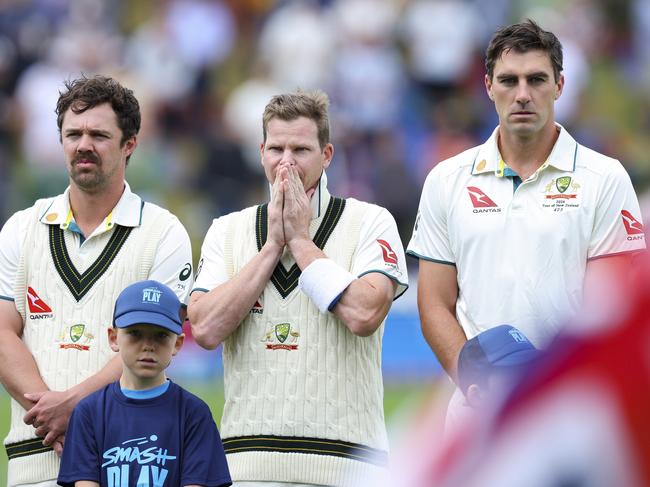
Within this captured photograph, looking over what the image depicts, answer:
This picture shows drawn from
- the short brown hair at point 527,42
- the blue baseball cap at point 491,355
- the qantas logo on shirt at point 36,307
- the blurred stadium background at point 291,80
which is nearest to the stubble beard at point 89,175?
the qantas logo on shirt at point 36,307

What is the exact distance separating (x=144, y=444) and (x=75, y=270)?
0.87 meters

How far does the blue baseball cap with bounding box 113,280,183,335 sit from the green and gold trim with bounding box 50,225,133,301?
38cm

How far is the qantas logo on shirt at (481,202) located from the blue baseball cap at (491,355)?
60.3 inches

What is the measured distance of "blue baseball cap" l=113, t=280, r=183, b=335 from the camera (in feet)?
12.6

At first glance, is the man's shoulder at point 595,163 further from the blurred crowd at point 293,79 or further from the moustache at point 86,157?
the blurred crowd at point 293,79

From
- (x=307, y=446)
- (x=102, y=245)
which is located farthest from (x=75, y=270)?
(x=307, y=446)

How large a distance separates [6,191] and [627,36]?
8186 mm

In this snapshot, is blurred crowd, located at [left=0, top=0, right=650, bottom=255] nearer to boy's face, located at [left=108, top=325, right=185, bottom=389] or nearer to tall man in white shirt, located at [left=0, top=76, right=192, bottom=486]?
tall man in white shirt, located at [left=0, top=76, right=192, bottom=486]

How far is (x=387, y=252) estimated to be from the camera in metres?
4.23

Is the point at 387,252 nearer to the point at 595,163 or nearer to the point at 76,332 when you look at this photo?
the point at 595,163

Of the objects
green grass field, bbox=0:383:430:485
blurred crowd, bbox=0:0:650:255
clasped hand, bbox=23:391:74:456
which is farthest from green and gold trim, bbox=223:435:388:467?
blurred crowd, bbox=0:0:650:255

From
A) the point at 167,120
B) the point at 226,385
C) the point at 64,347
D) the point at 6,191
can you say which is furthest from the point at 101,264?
the point at 167,120

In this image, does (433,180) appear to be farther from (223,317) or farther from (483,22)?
(483,22)

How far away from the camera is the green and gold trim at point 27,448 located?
13.9ft
